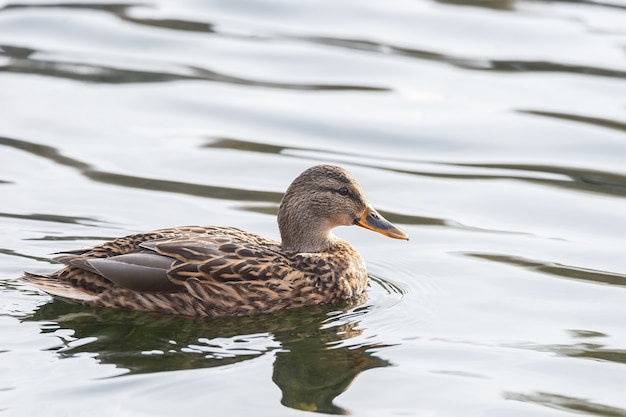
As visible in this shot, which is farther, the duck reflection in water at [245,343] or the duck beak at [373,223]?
the duck beak at [373,223]

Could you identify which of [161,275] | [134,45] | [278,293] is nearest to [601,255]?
[278,293]

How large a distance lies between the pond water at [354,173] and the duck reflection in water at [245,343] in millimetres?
24

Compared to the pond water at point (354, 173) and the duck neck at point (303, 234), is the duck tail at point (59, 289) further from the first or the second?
the duck neck at point (303, 234)

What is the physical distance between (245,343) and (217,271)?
2.69 ft

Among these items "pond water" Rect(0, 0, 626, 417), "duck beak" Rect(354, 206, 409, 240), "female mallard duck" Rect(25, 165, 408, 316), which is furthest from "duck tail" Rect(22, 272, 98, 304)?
"duck beak" Rect(354, 206, 409, 240)

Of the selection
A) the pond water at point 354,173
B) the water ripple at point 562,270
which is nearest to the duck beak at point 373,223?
the pond water at point 354,173

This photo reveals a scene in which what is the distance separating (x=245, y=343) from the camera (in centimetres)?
881

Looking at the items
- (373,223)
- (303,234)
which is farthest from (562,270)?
(303,234)

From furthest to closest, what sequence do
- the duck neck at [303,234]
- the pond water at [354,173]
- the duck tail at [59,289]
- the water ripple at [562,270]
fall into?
the water ripple at [562,270] → the duck neck at [303,234] → the duck tail at [59,289] → the pond water at [354,173]

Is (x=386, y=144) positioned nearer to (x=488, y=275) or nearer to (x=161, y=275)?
(x=488, y=275)

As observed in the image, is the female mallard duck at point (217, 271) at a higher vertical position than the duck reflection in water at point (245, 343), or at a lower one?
higher

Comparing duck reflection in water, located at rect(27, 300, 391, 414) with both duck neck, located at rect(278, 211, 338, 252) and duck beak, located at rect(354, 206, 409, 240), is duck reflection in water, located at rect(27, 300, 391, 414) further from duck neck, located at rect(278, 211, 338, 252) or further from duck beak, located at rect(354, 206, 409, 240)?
duck beak, located at rect(354, 206, 409, 240)

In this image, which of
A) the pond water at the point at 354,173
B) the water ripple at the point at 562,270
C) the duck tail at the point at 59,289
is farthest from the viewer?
the water ripple at the point at 562,270

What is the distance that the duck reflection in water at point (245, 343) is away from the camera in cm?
831
